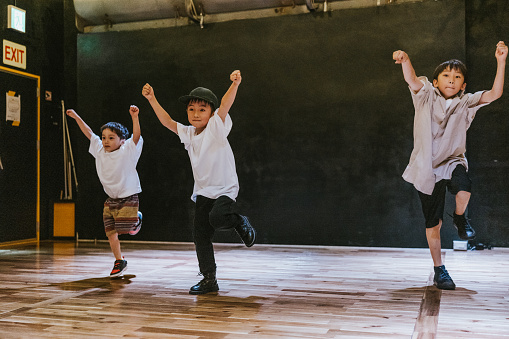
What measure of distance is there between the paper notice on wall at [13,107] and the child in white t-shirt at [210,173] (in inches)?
154

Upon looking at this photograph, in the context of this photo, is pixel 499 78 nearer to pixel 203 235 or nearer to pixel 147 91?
pixel 203 235

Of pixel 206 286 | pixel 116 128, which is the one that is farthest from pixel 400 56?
pixel 116 128

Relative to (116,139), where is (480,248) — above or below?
A: below

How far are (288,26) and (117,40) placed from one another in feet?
7.27

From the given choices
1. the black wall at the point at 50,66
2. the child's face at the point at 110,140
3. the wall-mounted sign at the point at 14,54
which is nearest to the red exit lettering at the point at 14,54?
the wall-mounted sign at the point at 14,54

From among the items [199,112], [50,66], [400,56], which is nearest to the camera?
[400,56]

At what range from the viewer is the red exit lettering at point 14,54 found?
6.37m

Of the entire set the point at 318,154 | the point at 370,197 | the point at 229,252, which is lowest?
the point at 229,252

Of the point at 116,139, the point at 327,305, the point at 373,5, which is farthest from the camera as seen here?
the point at 373,5

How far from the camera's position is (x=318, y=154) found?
5855 millimetres

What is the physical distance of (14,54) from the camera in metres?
6.48

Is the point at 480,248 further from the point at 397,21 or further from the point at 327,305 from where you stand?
the point at 327,305

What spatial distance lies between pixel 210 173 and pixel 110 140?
1239 millimetres

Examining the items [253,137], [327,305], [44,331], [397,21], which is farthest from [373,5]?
[44,331]
